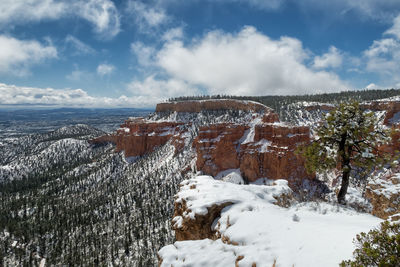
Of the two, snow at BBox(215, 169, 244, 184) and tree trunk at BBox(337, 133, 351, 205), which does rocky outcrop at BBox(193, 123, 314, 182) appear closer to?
snow at BBox(215, 169, 244, 184)

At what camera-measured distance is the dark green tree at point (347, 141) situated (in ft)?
47.3

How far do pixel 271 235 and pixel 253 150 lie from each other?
288ft

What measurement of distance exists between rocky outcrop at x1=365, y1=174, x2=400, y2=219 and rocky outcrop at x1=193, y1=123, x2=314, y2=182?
220 feet

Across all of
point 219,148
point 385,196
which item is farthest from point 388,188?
point 219,148

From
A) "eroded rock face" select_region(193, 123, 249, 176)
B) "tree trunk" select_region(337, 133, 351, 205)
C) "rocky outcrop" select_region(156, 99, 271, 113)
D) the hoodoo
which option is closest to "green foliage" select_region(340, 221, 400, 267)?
"tree trunk" select_region(337, 133, 351, 205)

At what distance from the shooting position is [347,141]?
14.8 meters

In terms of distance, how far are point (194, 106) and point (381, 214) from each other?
16235cm

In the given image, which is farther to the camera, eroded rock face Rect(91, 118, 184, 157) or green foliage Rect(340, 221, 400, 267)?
eroded rock face Rect(91, 118, 184, 157)

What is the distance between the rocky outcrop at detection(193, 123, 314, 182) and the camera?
8612cm

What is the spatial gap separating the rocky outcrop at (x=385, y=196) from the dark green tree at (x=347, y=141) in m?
3.68

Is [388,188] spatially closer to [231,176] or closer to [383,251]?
[383,251]

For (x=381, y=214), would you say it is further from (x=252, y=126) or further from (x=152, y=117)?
(x=152, y=117)

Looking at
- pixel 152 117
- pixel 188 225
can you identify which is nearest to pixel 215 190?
pixel 188 225

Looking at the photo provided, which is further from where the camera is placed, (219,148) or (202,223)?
(219,148)
